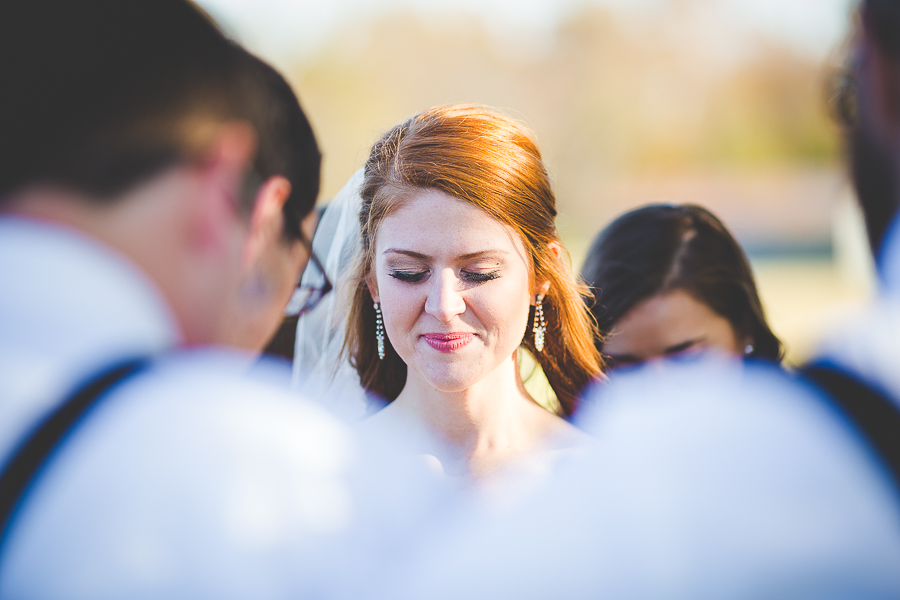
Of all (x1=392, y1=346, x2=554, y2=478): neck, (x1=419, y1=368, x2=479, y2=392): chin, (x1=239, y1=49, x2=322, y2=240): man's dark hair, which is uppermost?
(x1=239, y1=49, x2=322, y2=240): man's dark hair

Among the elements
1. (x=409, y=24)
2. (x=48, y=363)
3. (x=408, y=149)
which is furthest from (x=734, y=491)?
(x=409, y=24)

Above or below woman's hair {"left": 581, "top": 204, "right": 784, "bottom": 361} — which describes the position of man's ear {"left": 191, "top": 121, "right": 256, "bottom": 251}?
above

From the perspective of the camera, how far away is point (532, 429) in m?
2.58

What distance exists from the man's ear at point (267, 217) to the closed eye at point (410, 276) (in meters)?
0.92

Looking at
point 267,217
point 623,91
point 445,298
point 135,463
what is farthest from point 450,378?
point 623,91

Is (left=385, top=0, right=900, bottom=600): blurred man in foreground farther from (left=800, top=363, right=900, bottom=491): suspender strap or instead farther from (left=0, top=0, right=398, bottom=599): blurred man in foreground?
(left=0, top=0, right=398, bottom=599): blurred man in foreground

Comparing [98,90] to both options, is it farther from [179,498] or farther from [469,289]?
[469,289]

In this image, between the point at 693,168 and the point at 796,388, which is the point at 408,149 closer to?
the point at 796,388

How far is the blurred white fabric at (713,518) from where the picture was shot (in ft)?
3.94

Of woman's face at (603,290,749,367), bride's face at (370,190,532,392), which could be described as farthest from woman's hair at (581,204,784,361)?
bride's face at (370,190,532,392)

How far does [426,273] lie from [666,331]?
107 cm

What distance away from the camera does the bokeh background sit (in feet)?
108

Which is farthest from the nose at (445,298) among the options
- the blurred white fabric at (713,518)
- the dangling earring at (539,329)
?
the blurred white fabric at (713,518)

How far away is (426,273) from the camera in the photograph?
2230 millimetres
